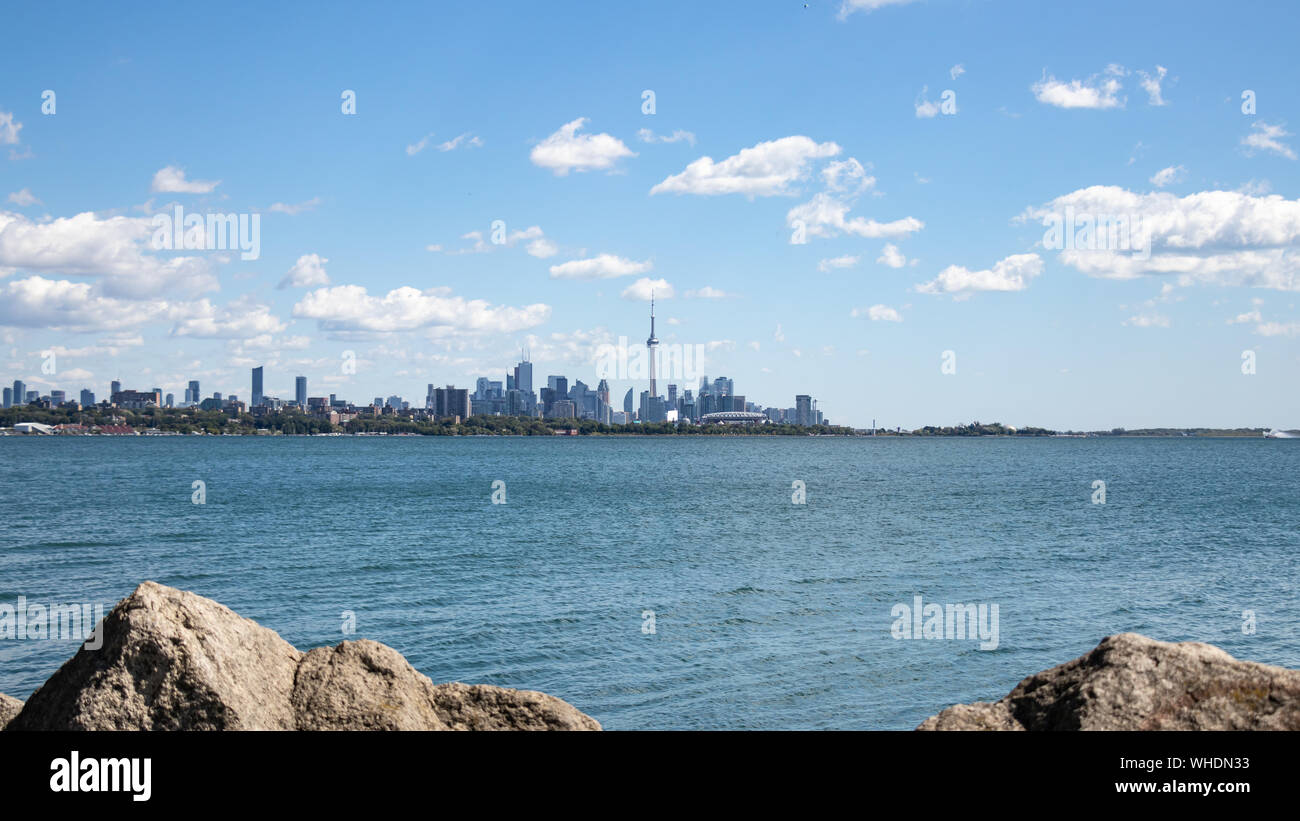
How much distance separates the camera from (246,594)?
36.8m

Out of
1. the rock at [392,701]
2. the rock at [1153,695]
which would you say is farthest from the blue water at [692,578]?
the rock at [1153,695]

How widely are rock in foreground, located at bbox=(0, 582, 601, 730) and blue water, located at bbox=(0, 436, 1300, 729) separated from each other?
1370cm

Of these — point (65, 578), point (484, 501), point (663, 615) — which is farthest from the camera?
point (484, 501)

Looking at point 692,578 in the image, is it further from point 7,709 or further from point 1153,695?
point 1153,695

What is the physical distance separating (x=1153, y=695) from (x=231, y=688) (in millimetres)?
6145

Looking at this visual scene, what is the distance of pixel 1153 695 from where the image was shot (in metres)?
5.80

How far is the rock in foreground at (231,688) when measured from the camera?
6.77 metres

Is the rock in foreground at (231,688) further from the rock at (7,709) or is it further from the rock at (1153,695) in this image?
the rock at (1153,695)

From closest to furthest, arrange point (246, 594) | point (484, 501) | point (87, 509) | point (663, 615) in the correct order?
point (663, 615) < point (246, 594) < point (87, 509) < point (484, 501)

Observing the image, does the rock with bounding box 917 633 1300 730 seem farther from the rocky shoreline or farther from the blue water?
the blue water

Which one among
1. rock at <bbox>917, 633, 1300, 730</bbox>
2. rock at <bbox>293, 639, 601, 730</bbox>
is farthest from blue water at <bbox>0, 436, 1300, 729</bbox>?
rock at <bbox>917, 633, 1300, 730</bbox>

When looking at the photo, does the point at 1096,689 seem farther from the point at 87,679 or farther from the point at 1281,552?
the point at 1281,552
